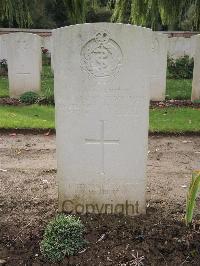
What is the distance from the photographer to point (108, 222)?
141 inches

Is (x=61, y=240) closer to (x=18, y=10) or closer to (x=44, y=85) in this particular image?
(x=18, y=10)

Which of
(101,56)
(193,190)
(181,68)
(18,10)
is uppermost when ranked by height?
(18,10)

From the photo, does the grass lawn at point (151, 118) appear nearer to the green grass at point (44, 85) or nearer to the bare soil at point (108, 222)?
the green grass at point (44, 85)

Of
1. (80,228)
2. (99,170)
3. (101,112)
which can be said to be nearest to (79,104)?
(101,112)

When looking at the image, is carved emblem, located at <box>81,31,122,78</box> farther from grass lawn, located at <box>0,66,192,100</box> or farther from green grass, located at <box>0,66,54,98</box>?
green grass, located at <box>0,66,54,98</box>

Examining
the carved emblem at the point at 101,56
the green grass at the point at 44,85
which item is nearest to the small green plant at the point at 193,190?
the carved emblem at the point at 101,56

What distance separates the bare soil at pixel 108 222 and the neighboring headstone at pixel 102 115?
0.80 feet

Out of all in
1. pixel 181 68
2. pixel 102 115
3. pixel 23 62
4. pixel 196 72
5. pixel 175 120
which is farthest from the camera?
pixel 181 68

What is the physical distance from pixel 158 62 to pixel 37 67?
2.88 meters

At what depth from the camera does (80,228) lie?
10.8 ft

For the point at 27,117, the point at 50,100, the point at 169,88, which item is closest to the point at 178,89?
the point at 169,88

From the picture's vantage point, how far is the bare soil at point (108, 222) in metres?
3.14

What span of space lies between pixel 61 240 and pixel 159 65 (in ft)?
22.8

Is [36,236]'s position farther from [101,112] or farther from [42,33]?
[42,33]
